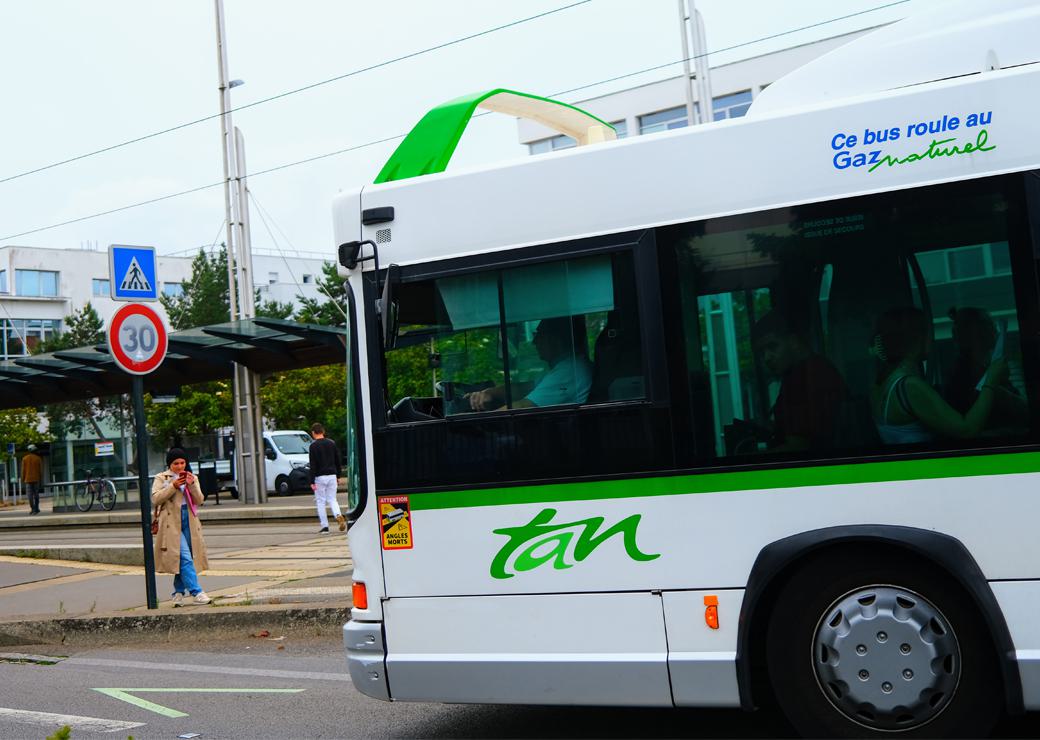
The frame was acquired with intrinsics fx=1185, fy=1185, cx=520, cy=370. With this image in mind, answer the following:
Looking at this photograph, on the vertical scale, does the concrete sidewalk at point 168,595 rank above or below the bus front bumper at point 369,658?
below

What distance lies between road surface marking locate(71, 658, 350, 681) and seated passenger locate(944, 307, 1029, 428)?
4.44 metres

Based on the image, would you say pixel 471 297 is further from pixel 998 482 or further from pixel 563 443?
pixel 998 482

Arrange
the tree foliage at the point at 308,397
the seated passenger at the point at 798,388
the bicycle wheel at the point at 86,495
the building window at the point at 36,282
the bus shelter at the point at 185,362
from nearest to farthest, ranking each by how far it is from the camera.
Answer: the seated passenger at the point at 798,388 < the bus shelter at the point at 185,362 < the bicycle wheel at the point at 86,495 < the tree foliage at the point at 308,397 < the building window at the point at 36,282

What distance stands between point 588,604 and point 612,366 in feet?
3.28

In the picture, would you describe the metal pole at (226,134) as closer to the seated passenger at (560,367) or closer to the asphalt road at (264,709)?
the asphalt road at (264,709)

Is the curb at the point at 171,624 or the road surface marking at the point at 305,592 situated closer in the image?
the curb at the point at 171,624

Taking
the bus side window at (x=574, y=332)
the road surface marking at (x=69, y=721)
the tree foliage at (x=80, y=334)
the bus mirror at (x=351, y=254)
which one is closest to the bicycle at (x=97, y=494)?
the road surface marking at (x=69, y=721)

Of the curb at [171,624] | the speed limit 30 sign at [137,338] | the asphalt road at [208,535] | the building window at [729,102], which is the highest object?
the building window at [729,102]

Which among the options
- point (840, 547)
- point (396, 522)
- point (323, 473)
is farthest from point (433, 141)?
point (323, 473)

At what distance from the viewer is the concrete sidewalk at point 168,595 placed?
993cm

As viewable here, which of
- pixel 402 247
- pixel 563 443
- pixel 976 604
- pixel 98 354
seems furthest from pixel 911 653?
pixel 98 354

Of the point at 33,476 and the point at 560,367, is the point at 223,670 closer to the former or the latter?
the point at 560,367

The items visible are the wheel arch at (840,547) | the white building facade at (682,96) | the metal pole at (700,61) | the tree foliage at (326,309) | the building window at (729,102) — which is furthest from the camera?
the tree foliage at (326,309)

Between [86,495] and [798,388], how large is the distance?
3129 cm
